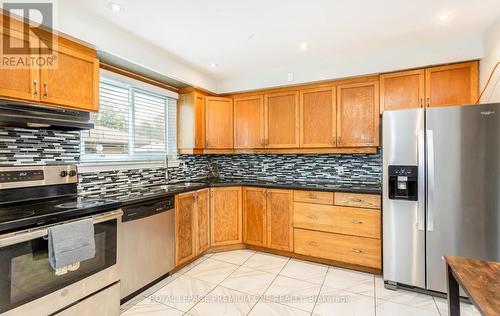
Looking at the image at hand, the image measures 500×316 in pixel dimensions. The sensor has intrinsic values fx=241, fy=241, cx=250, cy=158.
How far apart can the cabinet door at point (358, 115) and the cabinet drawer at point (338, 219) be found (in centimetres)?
80

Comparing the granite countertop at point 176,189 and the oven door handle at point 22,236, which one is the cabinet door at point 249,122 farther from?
the oven door handle at point 22,236

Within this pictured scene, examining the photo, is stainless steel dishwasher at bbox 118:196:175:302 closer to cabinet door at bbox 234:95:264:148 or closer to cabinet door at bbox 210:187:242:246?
cabinet door at bbox 210:187:242:246

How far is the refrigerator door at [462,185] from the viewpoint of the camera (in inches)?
77.1

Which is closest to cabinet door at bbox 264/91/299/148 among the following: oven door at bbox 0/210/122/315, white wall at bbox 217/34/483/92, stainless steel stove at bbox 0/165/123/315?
white wall at bbox 217/34/483/92

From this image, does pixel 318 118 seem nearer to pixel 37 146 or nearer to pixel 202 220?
pixel 202 220

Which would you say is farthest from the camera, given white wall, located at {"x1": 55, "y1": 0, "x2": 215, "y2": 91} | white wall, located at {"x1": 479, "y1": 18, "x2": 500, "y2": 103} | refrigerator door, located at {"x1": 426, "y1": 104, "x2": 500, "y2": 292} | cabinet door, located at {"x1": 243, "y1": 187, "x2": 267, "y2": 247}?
cabinet door, located at {"x1": 243, "y1": 187, "x2": 267, "y2": 247}

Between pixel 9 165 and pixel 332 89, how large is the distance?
10.6ft

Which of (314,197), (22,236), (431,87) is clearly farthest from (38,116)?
(431,87)

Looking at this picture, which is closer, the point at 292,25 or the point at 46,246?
the point at 46,246

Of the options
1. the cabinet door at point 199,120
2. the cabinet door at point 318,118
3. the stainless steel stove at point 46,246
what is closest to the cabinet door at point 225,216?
the cabinet door at point 199,120

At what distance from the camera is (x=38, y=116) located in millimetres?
1702

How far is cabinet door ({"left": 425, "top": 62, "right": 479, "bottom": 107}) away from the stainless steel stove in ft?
10.7

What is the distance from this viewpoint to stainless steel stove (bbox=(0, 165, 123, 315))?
1.36 m

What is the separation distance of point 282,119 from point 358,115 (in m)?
0.95
